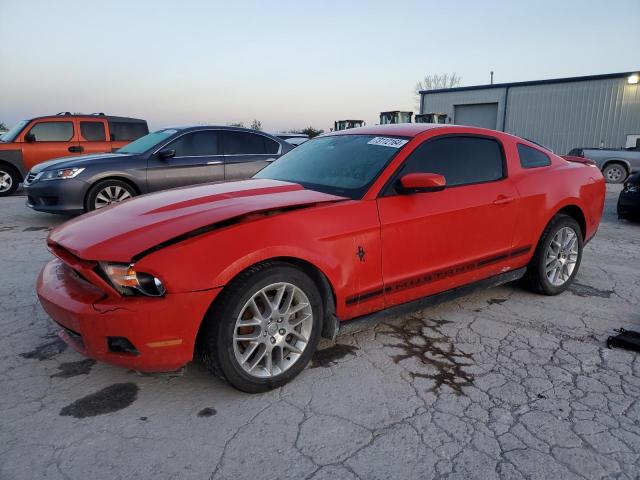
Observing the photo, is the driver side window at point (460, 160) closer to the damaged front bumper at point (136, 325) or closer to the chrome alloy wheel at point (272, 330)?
the chrome alloy wheel at point (272, 330)

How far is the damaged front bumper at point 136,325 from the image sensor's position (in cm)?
230

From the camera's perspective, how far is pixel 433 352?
3162mm

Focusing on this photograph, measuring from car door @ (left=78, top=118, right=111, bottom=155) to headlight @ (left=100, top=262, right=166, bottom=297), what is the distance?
9346 mm

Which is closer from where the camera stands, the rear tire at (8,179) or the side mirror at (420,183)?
the side mirror at (420,183)

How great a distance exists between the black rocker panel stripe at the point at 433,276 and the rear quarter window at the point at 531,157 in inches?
28.0

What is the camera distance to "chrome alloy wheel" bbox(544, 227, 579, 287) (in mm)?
4199

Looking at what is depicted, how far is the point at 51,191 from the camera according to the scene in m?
6.84

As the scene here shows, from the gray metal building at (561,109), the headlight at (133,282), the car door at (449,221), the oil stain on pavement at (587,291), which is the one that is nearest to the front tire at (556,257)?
the oil stain on pavement at (587,291)

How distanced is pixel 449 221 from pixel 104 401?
7.90 ft

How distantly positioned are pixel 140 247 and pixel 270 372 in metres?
0.98

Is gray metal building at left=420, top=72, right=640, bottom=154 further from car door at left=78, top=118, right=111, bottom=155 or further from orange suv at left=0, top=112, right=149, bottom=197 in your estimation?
orange suv at left=0, top=112, right=149, bottom=197

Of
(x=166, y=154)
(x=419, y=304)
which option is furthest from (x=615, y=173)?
(x=419, y=304)

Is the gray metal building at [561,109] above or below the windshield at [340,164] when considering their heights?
above

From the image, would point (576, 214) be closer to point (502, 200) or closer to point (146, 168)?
point (502, 200)
